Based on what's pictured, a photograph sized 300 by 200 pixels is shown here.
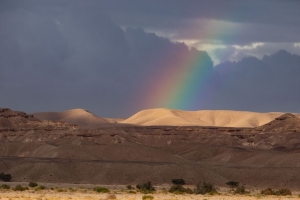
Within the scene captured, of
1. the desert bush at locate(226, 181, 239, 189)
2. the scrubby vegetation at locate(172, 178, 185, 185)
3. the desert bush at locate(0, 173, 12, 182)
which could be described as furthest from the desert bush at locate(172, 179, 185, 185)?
the desert bush at locate(0, 173, 12, 182)

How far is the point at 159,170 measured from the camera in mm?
119125

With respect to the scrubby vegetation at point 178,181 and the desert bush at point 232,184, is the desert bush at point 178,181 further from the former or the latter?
the desert bush at point 232,184

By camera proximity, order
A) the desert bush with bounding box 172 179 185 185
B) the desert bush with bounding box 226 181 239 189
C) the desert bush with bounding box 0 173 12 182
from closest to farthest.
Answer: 1. the desert bush with bounding box 172 179 185 185
2. the desert bush with bounding box 226 181 239 189
3. the desert bush with bounding box 0 173 12 182

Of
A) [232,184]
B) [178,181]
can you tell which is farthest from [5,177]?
[232,184]

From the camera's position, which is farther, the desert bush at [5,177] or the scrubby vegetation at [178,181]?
the desert bush at [5,177]

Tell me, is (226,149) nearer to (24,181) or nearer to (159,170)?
(159,170)

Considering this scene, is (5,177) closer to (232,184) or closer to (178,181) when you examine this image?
(178,181)

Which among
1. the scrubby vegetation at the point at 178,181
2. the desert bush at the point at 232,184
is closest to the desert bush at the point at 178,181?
the scrubby vegetation at the point at 178,181

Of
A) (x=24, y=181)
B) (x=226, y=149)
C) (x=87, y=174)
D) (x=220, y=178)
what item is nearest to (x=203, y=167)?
(x=220, y=178)

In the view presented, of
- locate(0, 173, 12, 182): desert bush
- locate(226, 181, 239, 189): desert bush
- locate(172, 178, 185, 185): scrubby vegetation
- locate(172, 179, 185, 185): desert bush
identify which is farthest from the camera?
locate(0, 173, 12, 182): desert bush

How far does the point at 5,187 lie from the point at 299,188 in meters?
42.0

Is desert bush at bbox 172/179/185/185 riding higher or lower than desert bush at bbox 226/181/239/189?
higher

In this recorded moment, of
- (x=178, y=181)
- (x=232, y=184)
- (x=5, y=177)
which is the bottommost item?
(x=232, y=184)

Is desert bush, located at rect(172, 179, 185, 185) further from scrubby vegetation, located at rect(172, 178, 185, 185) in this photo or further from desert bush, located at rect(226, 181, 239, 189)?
desert bush, located at rect(226, 181, 239, 189)
